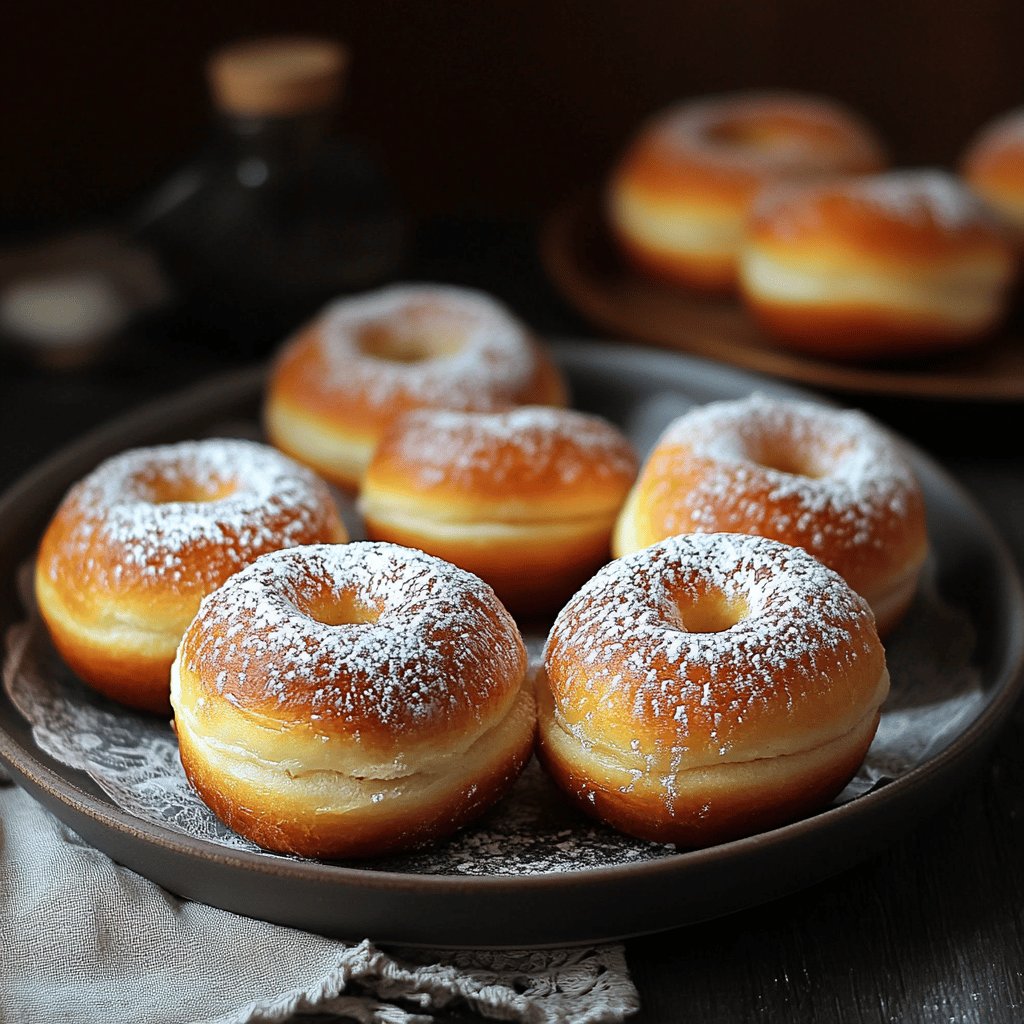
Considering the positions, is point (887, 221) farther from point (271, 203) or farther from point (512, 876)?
point (512, 876)

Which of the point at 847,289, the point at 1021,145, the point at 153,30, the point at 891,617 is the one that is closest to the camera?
the point at 891,617

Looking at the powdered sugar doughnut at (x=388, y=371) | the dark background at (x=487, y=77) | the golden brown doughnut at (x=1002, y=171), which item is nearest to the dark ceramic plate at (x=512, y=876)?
the powdered sugar doughnut at (x=388, y=371)

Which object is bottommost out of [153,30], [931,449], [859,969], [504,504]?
[931,449]

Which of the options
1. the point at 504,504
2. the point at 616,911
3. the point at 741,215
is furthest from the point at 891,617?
the point at 741,215

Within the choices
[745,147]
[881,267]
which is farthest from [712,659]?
[745,147]

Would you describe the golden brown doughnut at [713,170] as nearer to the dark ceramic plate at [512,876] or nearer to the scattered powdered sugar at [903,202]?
the scattered powdered sugar at [903,202]

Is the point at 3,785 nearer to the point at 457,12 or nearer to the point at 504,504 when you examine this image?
the point at 504,504

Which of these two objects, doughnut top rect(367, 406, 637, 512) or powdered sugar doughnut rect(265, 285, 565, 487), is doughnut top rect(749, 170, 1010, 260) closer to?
powdered sugar doughnut rect(265, 285, 565, 487)
